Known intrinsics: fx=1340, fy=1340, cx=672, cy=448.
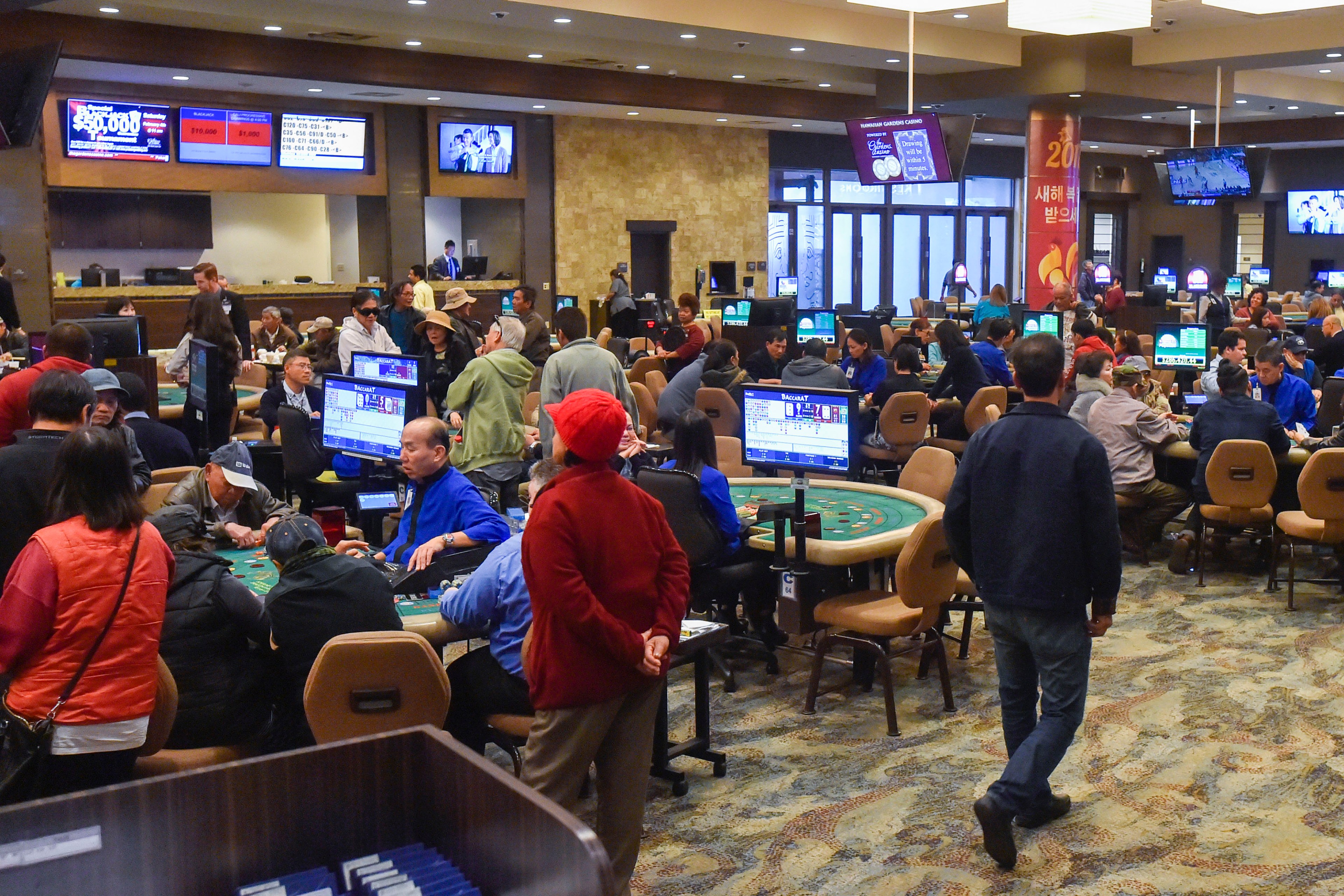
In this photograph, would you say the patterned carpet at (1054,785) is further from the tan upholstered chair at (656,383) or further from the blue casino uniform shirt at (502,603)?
the tan upholstered chair at (656,383)

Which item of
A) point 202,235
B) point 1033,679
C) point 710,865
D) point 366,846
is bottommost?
point 710,865

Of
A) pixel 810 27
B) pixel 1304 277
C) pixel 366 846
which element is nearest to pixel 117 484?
pixel 366 846

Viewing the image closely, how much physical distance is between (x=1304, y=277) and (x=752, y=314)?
15.5 meters

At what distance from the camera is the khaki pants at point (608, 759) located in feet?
9.66

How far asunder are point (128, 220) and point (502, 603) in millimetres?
13695

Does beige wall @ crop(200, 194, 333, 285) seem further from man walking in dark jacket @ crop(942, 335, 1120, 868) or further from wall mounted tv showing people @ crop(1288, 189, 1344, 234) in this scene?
wall mounted tv showing people @ crop(1288, 189, 1344, 234)

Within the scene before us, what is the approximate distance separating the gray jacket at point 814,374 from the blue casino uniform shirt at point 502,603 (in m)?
4.87

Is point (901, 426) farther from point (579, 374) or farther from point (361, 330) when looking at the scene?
point (361, 330)

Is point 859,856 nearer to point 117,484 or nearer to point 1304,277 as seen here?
Result: point 117,484

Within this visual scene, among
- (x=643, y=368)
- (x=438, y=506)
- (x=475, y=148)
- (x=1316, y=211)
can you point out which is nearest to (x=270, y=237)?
(x=475, y=148)

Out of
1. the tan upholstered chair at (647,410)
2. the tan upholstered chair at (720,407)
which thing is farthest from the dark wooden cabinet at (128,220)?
the tan upholstered chair at (720,407)

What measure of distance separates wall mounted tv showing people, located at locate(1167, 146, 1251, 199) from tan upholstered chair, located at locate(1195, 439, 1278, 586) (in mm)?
9033

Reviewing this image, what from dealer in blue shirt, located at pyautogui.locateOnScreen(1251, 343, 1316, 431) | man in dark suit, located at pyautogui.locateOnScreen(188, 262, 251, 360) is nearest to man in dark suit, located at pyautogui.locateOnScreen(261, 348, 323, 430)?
man in dark suit, located at pyautogui.locateOnScreen(188, 262, 251, 360)

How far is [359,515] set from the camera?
643cm
